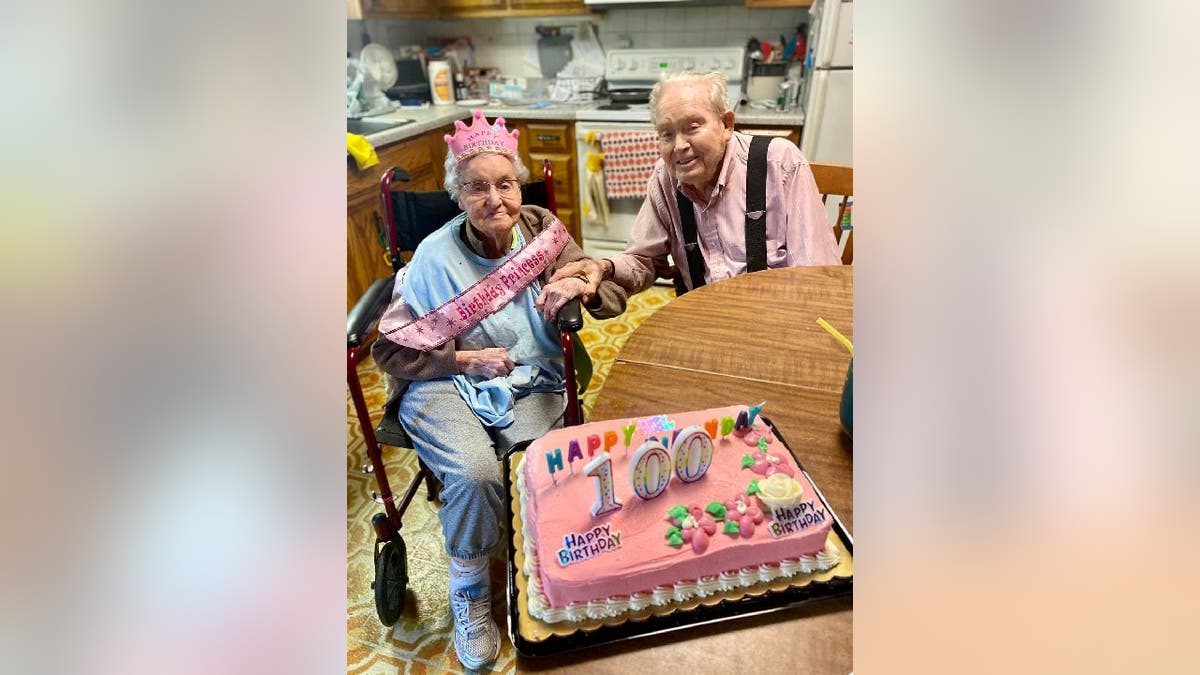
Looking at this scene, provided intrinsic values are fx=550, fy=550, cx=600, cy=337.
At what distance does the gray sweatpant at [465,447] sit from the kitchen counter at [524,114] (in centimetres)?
99

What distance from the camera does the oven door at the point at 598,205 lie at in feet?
6.50

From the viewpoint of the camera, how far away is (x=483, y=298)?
0.76 meters

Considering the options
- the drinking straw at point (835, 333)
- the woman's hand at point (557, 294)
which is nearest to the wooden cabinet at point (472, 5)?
the woman's hand at point (557, 294)

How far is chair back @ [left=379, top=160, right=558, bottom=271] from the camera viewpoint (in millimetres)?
909

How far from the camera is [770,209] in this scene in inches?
39.8

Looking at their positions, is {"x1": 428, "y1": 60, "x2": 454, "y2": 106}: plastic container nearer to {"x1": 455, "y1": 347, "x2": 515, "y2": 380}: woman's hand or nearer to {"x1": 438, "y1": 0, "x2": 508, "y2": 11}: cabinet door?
{"x1": 438, "y1": 0, "x2": 508, "y2": 11}: cabinet door

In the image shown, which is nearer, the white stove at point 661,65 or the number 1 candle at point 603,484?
the number 1 candle at point 603,484

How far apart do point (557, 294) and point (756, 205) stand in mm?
452

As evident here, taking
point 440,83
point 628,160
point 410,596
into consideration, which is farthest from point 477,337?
point 440,83

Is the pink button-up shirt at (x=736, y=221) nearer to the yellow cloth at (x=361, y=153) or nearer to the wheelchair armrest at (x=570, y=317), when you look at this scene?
the wheelchair armrest at (x=570, y=317)
